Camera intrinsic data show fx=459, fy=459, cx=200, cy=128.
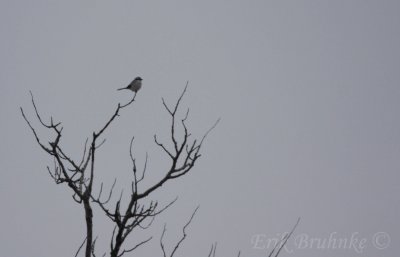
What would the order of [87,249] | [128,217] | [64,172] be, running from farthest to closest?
[64,172] < [128,217] < [87,249]

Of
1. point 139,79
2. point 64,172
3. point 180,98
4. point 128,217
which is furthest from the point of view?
point 139,79

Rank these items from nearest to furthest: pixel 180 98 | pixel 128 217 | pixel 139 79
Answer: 1. pixel 128 217
2. pixel 180 98
3. pixel 139 79

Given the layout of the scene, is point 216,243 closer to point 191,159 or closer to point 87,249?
point 191,159

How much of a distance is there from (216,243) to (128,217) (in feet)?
3.12

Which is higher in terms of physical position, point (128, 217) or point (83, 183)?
point (83, 183)

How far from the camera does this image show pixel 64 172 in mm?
3668

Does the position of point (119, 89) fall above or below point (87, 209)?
above

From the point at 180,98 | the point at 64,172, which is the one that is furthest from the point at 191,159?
the point at 64,172

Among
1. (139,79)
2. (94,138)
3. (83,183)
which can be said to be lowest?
(83,183)

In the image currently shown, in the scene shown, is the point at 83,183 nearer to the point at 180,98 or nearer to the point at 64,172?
the point at 64,172

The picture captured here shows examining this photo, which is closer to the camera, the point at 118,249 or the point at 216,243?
the point at 118,249

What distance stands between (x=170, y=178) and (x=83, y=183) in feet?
2.30

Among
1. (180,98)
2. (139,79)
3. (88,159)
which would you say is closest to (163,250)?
(88,159)

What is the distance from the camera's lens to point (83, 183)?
12.1 feet
